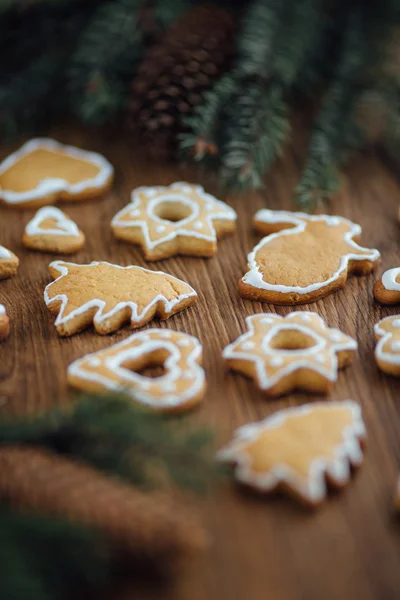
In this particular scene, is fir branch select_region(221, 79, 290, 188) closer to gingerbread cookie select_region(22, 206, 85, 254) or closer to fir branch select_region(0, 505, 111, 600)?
gingerbread cookie select_region(22, 206, 85, 254)

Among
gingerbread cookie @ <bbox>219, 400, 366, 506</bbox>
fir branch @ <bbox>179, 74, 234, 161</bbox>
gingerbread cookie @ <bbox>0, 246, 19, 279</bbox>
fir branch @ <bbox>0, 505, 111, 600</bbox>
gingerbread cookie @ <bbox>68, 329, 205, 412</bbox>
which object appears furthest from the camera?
fir branch @ <bbox>179, 74, 234, 161</bbox>

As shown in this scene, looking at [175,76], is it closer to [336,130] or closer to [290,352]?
[336,130]

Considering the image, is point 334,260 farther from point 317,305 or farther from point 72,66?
point 72,66

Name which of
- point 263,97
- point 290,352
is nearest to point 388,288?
point 290,352

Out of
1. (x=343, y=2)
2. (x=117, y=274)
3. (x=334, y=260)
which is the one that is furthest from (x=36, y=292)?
(x=343, y=2)

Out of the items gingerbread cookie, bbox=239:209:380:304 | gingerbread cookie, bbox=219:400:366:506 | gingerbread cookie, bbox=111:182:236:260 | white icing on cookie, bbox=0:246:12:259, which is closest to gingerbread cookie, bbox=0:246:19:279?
white icing on cookie, bbox=0:246:12:259

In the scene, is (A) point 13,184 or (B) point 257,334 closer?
(B) point 257,334

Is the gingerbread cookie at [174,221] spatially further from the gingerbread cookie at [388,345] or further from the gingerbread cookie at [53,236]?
the gingerbread cookie at [388,345]

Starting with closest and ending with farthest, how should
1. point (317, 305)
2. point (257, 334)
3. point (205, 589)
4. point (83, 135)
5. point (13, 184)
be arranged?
point (205, 589), point (257, 334), point (317, 305), point (13, 184), point (83, 135)
